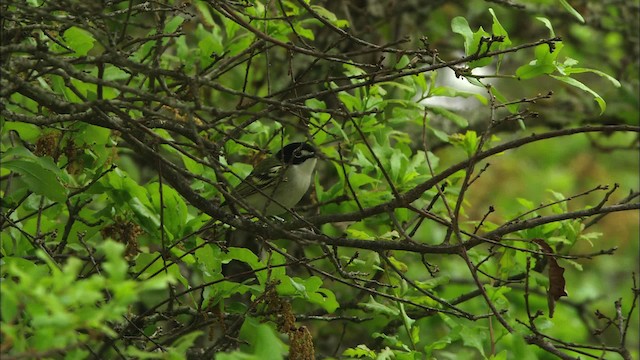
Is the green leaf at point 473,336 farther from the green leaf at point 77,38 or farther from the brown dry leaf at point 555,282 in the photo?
the green leaf at point 77,38

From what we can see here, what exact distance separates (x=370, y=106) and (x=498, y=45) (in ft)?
3.10

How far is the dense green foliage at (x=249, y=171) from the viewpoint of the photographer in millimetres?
3246

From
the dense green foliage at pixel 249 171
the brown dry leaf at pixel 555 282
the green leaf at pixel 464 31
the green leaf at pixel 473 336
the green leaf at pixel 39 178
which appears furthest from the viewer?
the green leaf at pixel 473 336

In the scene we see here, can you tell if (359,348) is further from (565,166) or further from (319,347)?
(565,166)

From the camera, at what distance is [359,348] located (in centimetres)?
389

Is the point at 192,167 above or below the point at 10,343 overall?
above

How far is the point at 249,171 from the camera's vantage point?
17.3 feet

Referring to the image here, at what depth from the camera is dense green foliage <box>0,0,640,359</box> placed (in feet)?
10.6

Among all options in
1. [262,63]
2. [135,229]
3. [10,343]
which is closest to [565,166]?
[262,63]

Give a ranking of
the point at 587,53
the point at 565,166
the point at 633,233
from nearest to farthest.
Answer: the point at 587,53, the point at 633,233, the point at 565,166

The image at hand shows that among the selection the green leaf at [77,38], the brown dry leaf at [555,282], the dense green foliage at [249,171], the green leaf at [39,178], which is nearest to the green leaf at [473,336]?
the dense green foliage at [249,171]

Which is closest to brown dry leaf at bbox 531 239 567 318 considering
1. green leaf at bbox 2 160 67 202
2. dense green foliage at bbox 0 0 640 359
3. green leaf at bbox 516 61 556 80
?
dense green foliage at bbox 0 0 640 359

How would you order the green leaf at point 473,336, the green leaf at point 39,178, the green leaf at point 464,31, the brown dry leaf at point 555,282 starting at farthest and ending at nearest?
the green leaf at point 473,336 < the green leaf at point 464,31 < the brown dry leaf at point 555,282 < the green leaf at point 39,178

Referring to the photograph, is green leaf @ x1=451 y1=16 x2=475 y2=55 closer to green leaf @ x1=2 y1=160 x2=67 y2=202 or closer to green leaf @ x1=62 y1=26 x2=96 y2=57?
green leaf @ x1=62 y1=26 x2=96 y2=57
